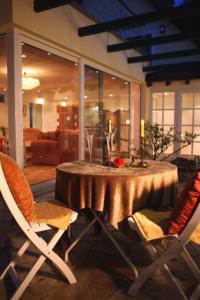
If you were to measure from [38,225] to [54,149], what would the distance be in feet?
17.4

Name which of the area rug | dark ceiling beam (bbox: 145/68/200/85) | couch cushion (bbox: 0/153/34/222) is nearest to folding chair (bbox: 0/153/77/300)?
couch cushion (bbox: 0/153/34/222)

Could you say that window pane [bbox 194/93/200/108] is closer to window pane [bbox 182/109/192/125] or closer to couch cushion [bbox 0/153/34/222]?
window pane [bbox 182/109/192/125]

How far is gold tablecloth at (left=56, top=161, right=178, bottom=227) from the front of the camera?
2012 millimetres

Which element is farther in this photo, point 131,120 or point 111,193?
point 131,120

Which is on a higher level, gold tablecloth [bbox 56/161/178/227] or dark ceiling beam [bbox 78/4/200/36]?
dark ceiling beam [bbox 78/4/200/36]

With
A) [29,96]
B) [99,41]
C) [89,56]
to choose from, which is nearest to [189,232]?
[89,56]

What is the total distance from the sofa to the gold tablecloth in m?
3.99

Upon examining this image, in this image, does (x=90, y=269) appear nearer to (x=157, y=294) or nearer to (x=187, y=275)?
(x=157, y=294)

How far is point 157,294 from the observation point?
183cm

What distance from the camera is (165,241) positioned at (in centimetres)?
184

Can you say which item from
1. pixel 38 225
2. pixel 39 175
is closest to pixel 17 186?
pixel 38 225

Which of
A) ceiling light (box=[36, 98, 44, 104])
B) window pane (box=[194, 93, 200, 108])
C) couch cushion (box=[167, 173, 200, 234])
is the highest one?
ceiling light (box=[36, 98, 44, 104])

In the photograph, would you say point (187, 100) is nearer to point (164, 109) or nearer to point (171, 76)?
point (164, 109)

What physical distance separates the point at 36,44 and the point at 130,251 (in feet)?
11.1
